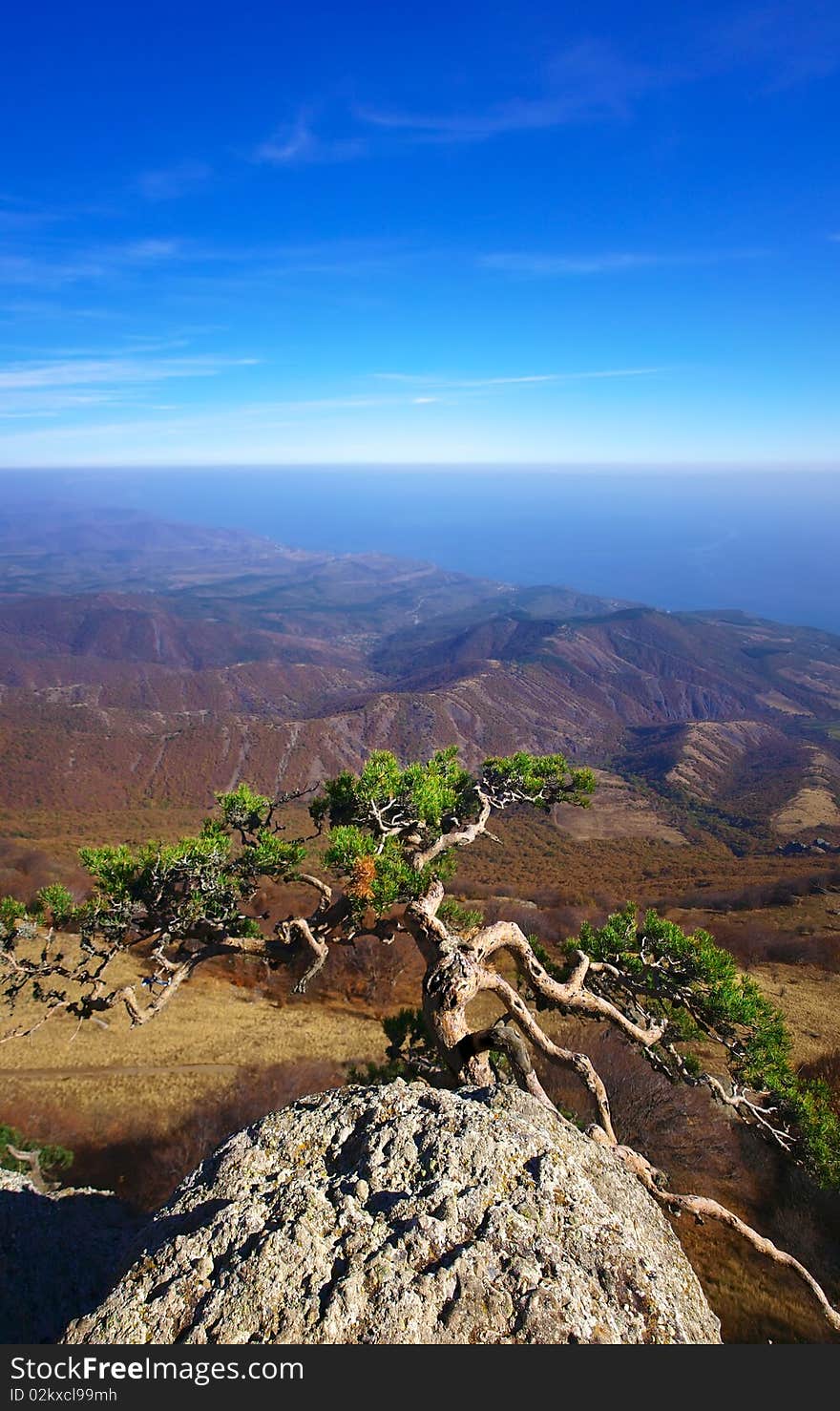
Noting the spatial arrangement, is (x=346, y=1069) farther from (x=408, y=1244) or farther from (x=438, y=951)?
(x=408, y=1244)

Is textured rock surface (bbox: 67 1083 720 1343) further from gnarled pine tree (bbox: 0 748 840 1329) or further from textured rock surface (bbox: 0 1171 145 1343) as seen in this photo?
textured rock surface (bbox: 0 1171 145 1343)

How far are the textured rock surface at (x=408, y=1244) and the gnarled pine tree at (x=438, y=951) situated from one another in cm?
174

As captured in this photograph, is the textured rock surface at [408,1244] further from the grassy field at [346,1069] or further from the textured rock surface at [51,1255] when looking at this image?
the grassy field at [346,1069]

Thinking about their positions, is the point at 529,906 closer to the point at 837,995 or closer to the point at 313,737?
the point at 837,995

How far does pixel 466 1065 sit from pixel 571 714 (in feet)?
588

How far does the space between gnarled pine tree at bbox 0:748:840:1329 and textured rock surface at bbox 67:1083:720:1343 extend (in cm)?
174

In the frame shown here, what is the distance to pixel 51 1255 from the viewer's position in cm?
720

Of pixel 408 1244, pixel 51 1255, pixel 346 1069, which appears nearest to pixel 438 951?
pixel 408 1244

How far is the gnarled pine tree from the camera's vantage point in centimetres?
709

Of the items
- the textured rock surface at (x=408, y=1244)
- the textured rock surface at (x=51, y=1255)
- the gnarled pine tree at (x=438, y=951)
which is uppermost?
the textured rock surface at (x=408, y=1244)

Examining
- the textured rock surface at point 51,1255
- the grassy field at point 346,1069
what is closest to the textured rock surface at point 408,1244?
the textured rock surface at point 51,1255

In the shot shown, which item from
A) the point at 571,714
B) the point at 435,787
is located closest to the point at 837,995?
the point at 435,787

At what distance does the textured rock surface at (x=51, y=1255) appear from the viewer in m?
6.43

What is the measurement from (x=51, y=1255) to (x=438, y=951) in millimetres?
5619
